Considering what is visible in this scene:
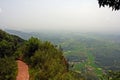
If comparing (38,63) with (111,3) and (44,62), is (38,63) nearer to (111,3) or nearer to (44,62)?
(44,62)

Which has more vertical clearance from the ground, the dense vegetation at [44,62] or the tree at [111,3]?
the tree at [111,3]

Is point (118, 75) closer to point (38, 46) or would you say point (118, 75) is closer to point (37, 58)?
point (37, 58)

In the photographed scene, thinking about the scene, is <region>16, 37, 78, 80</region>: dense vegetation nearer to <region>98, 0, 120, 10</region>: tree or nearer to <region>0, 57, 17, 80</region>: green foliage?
<region>0, 57, 17, 80</region>: green foliage

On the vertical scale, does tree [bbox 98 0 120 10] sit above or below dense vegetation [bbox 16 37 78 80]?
above

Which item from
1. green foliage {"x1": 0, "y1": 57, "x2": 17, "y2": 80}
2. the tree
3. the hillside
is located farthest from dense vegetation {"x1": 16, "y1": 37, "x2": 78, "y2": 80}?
the tree

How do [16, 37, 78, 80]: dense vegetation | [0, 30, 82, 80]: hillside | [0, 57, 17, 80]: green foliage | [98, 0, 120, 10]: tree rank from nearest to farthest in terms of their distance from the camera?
[98, 0, 120, 10]: tree
[0, 57, 17, 80]: green foliage
[0, 30, 82, 80]: hillside
[16, 37, 78, 80]: dense vegetation

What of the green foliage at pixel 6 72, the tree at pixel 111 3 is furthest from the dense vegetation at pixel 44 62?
the tree at pixel 111 3

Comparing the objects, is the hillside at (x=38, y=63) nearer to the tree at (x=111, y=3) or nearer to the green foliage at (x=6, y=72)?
the green foliage at (x=6, y=72)

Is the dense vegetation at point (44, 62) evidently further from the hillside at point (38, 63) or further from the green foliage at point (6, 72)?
the green foliage at point (6, 72)

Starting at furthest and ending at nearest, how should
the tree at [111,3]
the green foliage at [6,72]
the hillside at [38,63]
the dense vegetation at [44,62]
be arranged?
1. the dense vegetation at [44,62]
2. the hillside at [38,63]
3. the green foliage at [6,72]
4. the tree at [111,3]

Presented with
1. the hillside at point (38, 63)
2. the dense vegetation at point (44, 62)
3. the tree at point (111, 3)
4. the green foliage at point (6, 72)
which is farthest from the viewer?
the dense vegetation at point (44, 62)

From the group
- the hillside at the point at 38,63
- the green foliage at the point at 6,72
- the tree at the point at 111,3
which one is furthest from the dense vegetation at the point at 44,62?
the tree at the point at 111,3

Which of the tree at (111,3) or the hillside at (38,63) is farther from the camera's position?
the hillside at (38,63)

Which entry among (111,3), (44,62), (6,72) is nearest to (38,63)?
(44,62)
